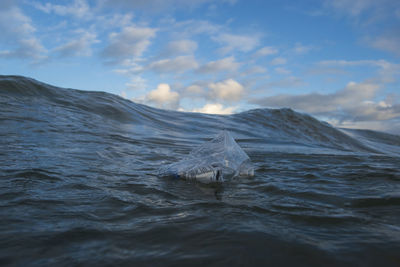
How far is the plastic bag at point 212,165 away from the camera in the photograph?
2242 mm

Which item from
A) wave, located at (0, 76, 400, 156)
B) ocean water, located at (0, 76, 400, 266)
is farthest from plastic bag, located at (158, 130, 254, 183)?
wave, located at (0, 76, 400, 156)

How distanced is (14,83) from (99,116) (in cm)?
270

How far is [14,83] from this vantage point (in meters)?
7.23

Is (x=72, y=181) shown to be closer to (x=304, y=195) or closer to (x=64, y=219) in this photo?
(x=64, y=219)

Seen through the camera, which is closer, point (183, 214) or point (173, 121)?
point (183, 214)

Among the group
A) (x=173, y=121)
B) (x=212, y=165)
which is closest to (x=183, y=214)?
(x=212, y=165)

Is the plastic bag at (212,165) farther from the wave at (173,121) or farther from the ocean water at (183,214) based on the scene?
the wave at (173,121)

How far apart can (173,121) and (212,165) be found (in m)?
6.41

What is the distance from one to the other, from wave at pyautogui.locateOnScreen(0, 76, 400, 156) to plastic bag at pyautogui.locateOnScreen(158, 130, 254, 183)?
2210 millimetres

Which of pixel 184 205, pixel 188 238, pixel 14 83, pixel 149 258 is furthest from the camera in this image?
pixel 14 83

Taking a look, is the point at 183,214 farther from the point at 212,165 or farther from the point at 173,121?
the point at 173,121

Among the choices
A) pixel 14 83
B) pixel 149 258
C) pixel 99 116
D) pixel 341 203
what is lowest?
pixel 149 258

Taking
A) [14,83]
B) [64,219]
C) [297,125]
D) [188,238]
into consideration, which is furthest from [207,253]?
[297,125]

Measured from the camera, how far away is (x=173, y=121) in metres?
8.61
